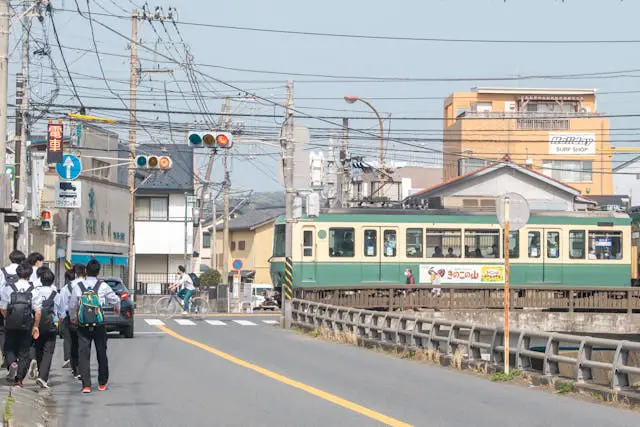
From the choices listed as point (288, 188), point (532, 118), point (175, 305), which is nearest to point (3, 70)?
point (288, 188)

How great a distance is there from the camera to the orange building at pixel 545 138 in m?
68.8

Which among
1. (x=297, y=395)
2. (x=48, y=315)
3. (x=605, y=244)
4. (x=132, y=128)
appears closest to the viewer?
(x=297, y=395)

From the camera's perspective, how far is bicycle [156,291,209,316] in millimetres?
36794

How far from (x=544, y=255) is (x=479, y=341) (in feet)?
62.0

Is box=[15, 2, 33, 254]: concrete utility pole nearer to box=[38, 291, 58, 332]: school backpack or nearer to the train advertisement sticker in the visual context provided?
the train advertisement sticker

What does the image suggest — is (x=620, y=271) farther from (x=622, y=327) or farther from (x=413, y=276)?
(x=413, y=276)

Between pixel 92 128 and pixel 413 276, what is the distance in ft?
72.4

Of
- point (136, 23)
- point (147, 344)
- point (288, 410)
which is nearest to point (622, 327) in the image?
point (147, 344)

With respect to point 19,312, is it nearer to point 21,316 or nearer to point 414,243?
point 21,316

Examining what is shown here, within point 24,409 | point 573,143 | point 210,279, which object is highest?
point 573,143

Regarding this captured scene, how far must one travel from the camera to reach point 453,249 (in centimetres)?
3650

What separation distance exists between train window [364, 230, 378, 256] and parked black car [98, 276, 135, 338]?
11.3 m

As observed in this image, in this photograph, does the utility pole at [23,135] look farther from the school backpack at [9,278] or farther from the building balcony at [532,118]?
the building balcony at [532,118]

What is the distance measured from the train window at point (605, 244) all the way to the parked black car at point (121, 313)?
17.9 meters
